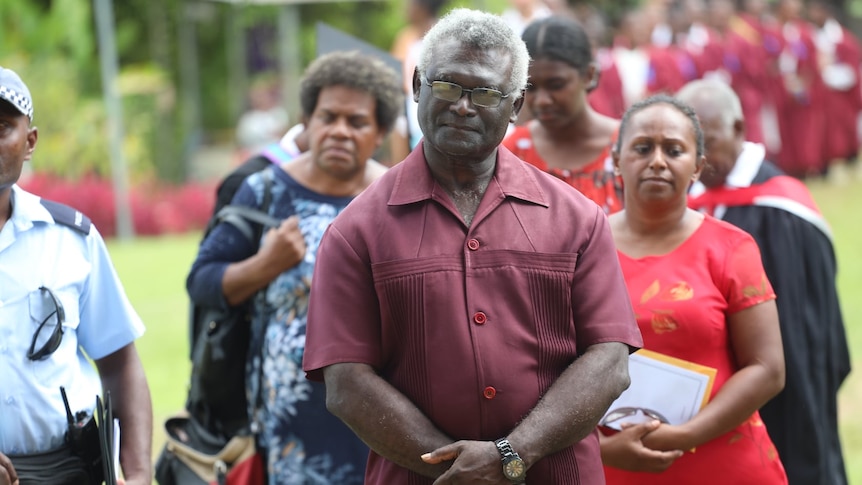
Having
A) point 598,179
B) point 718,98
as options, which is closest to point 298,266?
point 598,179

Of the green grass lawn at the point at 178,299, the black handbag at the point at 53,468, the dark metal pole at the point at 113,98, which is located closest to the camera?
the black handbag at the point at 53,468

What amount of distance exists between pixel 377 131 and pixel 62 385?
1.62 meters

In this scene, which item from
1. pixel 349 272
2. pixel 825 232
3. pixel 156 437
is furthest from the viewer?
pixel 156 437

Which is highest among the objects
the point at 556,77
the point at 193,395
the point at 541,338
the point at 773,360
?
the point at 556,77

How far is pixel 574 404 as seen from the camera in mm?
2584

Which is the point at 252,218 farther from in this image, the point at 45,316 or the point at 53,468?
the point at 53,468

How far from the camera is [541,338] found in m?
2.63

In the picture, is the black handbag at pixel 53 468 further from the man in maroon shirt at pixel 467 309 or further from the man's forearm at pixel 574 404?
the man's forearm at pixel 574 404

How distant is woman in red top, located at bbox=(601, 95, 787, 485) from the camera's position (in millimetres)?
3322

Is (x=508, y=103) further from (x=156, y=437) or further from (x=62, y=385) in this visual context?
(x=156, y=437)

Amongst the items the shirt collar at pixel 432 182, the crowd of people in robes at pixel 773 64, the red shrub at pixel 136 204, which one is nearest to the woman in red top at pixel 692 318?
the shirt collar at pixel 432 182

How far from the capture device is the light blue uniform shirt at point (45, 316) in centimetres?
283

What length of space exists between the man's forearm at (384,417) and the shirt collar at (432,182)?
0.40m

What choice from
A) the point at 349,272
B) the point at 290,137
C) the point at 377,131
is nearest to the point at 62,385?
the point at 349,272
